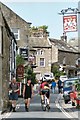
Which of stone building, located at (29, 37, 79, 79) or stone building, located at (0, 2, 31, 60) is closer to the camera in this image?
stone building, located at (0, 2, 31, 60)

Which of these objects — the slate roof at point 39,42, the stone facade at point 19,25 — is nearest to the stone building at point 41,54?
the slate roof at point 39,42

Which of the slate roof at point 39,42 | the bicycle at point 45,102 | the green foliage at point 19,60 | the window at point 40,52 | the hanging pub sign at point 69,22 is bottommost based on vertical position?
the bicycle at point 45,102

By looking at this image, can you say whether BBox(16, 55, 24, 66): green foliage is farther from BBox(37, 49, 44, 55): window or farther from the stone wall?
BBox(37, 49, 44, 55): window

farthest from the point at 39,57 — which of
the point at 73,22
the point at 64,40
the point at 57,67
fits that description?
the point at 73,22

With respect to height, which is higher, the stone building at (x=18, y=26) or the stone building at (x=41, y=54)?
the stone building at (x=18, y=26)

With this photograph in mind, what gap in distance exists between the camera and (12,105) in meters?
26.7

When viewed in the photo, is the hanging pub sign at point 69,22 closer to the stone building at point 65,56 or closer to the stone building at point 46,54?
the stone building at point 46,54

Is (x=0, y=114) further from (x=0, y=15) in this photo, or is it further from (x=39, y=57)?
(x=39, y=57)

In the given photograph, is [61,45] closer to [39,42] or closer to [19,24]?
[39,42]

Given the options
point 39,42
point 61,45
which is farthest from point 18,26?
point 61,45

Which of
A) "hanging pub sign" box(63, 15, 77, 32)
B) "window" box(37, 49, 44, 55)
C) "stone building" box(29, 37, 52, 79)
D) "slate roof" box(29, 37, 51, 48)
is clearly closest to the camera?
"hanging pub sign" box(63, 15, 77, 32)

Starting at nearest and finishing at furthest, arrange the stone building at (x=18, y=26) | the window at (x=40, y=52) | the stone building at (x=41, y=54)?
the stone building at (x=18, y=26) < the stone building at (x=41, y=54) < the window at (x=40, y=52)

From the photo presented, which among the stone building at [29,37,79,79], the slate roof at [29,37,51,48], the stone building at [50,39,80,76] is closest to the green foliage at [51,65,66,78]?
the stone building at [29,37,79,79]

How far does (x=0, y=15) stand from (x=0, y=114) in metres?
5.33
